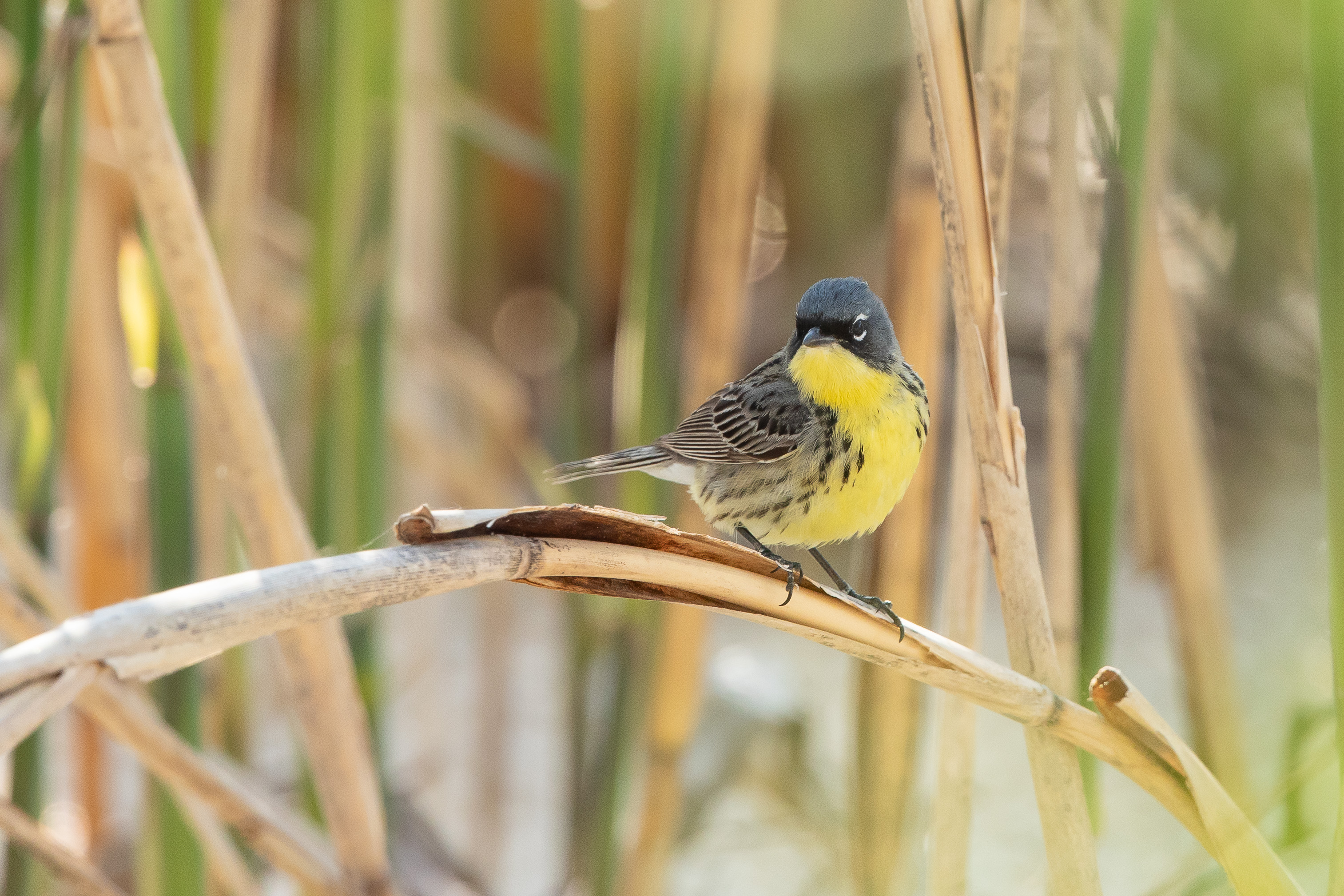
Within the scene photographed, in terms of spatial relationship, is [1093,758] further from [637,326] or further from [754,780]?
[754,780]

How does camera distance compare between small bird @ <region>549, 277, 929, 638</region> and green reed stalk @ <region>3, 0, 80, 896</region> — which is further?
small bird @ <region>549, 277, 929, 638</region>

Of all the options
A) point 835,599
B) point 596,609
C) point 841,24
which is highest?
point 841,24

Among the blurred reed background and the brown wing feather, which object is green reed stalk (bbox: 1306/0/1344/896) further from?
the brown wing feather

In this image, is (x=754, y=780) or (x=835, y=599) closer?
(x=835, y=599)

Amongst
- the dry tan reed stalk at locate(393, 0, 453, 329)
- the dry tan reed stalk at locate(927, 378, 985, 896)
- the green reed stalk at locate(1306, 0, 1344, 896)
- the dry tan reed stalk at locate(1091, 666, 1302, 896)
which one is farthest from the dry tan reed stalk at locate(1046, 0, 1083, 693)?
the dry tan reed stalk at locate(393, 0, 453, 329)

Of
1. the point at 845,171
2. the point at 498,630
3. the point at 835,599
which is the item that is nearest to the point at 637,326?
the point at 835,599

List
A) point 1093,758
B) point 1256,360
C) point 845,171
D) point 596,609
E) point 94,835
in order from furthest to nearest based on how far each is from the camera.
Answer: point 1256,360 → point 845,171 → point 94,835 → point 596,609 → point 1093,758

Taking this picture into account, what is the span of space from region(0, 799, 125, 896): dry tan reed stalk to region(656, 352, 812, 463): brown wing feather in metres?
0.97

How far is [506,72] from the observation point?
4598 mm

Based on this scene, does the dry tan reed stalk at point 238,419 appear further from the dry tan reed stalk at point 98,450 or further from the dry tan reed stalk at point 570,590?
the dry tan reed stalk at point 98,450

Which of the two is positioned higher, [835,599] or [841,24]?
[841,24]

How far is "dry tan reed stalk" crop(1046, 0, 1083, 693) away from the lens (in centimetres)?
146

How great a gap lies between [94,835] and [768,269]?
2205 mm

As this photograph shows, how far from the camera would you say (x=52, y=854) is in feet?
4.77
